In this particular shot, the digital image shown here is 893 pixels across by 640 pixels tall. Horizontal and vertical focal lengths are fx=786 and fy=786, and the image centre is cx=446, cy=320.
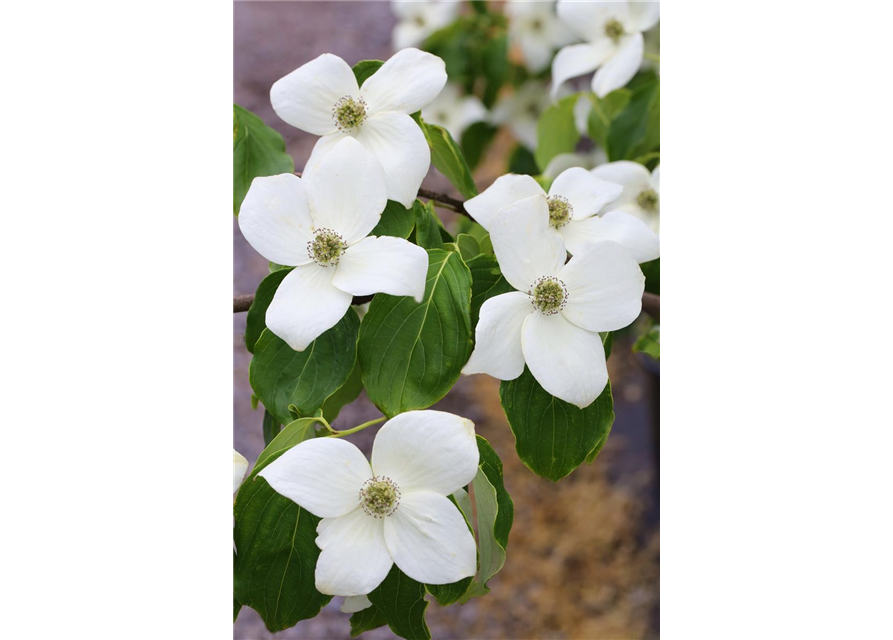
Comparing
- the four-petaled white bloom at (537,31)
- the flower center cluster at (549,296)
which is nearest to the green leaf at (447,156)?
the flower center cluster at (549,296)

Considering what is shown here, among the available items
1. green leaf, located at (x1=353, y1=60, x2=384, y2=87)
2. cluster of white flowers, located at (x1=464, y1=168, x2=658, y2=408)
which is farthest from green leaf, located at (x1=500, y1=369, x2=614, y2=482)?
green leaf, located at (x1=353, y1=60, x2=384, y2=87)

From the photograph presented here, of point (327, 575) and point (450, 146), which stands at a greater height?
point (450, 146)

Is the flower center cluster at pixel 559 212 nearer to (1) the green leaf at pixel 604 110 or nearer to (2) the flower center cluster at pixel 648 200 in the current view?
(2) the flower center cluster at pixel 648 200

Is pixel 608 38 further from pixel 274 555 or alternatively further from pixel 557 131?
pixel 274 555
